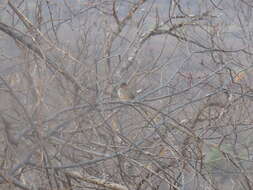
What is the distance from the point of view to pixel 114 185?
2.60 metres

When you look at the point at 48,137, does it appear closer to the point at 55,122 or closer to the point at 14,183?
the point at 55,122

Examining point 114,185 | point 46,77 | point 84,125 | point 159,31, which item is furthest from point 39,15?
point 159,31

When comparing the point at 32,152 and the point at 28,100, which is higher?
the point at 28,100

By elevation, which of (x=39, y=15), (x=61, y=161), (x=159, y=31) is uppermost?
(x=159, y=31)

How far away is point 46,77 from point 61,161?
1.72 ft

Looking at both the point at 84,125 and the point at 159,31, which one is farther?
the point at 159,31

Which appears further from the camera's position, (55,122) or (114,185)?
(114,185)

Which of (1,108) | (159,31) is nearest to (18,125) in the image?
(1,108)

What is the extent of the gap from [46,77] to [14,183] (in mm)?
471

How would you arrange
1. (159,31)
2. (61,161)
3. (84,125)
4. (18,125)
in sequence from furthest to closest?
(159,31) → (84,125) → (61,161) → (18,125)

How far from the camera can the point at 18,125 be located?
74.7 inches

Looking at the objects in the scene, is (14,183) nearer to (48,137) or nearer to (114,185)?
(48,137)

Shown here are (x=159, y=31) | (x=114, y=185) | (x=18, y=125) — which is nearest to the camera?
(x=18, y=125)

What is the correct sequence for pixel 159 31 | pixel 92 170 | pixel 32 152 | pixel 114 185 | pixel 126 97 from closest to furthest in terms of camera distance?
pixel 32 152 → pixel 114 185 → pixel 92 170 → pixel 126 97 → pixel 159 31
